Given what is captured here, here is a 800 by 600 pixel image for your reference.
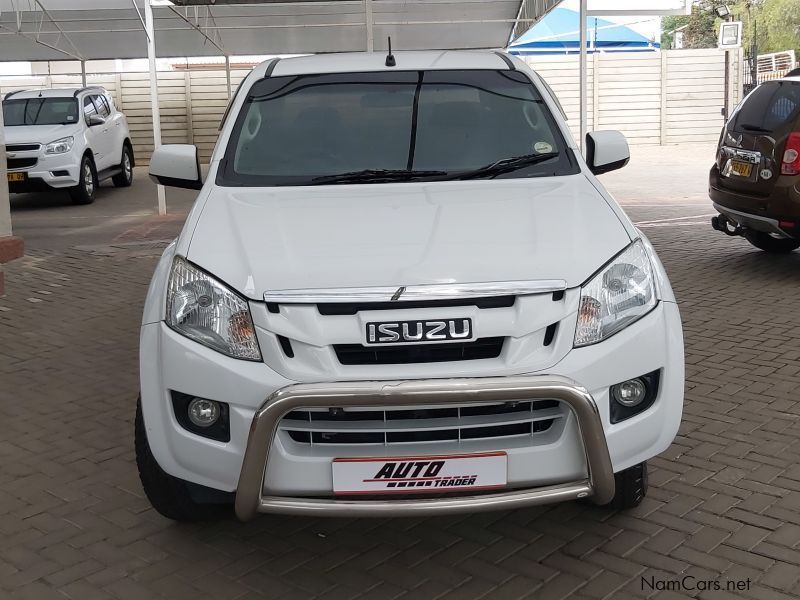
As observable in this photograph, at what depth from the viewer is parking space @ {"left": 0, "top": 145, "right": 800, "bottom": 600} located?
10.9 ft

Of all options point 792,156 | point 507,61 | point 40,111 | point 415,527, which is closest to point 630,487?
point 415,527

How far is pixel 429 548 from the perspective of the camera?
3.59 m

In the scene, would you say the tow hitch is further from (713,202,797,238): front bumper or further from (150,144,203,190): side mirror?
(150,144,203,190): side mirror

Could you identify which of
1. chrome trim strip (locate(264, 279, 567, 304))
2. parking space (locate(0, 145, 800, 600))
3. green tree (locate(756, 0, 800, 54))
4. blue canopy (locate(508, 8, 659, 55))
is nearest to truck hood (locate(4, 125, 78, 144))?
parking space (locate(0, 145, 800, 600))

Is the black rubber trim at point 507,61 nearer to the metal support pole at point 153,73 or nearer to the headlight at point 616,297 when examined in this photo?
the headlight at point 616,297

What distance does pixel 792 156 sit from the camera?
7.60 meters

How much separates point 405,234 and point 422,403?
0.73 metres

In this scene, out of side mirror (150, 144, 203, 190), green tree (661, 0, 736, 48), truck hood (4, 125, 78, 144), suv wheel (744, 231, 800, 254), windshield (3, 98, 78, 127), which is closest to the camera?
side mirror (150, 144, 203, 190)

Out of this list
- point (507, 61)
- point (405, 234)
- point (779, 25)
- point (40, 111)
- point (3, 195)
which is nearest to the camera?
point (405, 234)

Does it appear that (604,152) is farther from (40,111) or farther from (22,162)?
(40,111)

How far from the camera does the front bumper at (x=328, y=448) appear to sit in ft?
9.59

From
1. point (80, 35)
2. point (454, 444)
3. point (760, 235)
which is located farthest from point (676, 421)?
point (80, 35)

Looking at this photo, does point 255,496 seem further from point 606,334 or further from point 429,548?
point 606,334

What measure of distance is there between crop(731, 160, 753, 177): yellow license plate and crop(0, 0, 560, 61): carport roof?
815 cm
